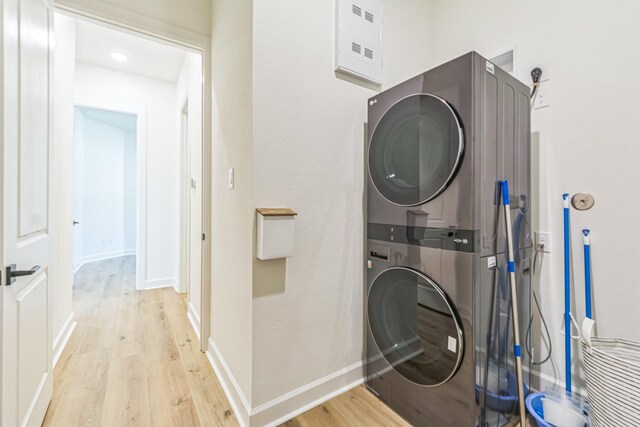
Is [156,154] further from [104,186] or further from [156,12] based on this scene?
[104,186]

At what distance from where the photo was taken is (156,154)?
12.5 ft

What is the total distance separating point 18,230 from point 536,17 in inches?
114

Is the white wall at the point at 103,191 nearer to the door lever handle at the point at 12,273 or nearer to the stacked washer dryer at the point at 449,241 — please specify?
the door lever handle at the point at 12,273

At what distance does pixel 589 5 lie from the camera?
4.94ft

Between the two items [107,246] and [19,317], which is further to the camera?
[107,246]

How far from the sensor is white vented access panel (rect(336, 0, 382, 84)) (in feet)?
5.42

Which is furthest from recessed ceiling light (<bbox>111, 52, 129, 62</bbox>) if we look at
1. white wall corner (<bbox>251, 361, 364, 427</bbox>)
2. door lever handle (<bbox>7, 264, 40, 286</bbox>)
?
white wall corner (<bbox>251, 361, 364, 427</bbox>)

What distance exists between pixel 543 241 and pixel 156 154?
4.25 metres

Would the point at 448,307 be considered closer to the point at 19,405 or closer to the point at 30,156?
the point at 19,405

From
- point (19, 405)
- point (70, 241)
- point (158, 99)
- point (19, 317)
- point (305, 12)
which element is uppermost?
point (158, 99)

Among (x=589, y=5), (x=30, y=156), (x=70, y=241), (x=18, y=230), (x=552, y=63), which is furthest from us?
(x=70, y=241)

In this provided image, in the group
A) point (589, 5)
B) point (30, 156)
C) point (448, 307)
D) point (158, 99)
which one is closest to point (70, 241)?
point (30, 156)

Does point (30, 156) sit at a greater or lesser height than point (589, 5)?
lesser

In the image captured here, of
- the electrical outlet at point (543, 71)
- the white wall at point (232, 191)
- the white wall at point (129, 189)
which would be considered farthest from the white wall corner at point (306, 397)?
the white wall at point (129, 189)
